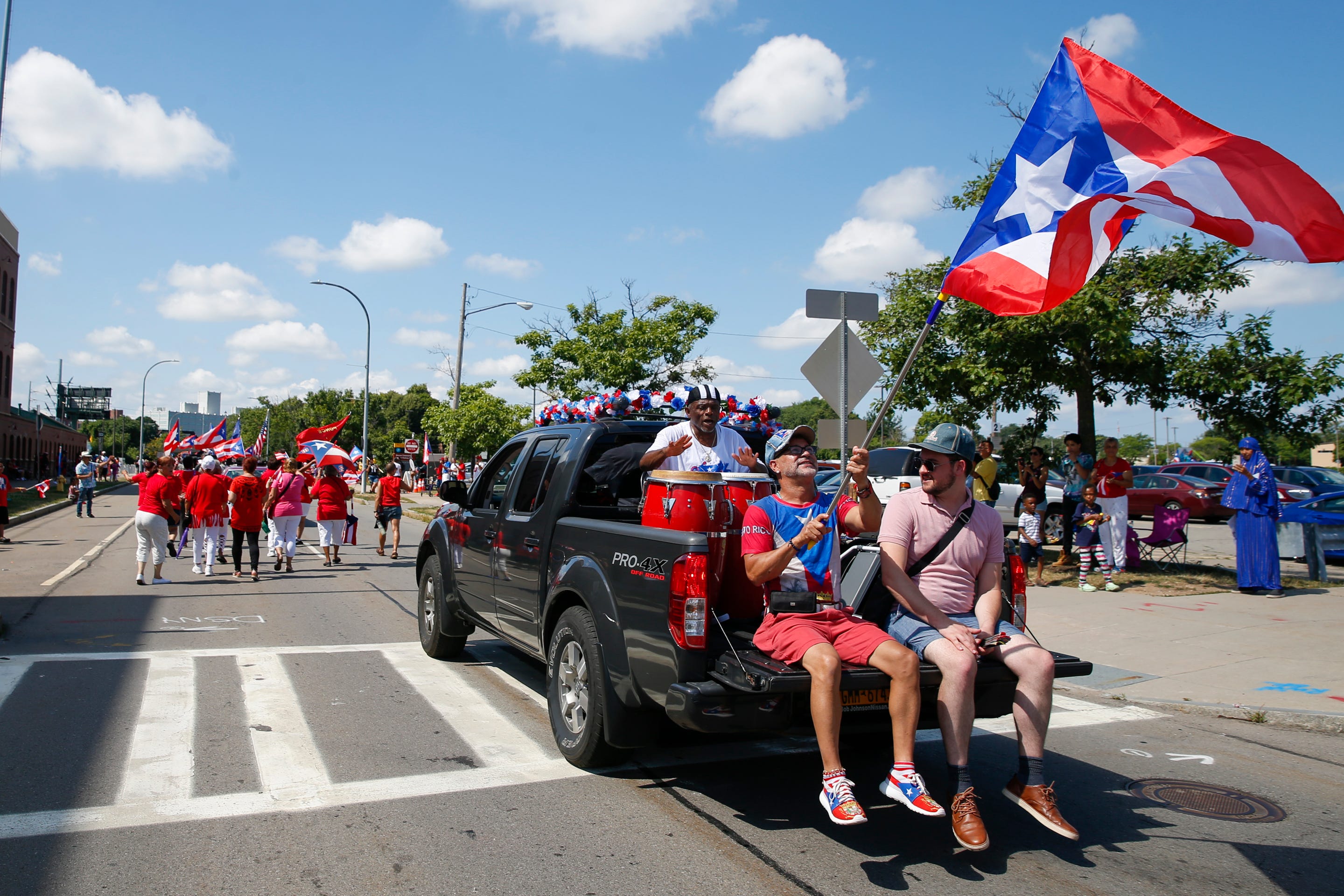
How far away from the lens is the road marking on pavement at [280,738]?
15.6ft

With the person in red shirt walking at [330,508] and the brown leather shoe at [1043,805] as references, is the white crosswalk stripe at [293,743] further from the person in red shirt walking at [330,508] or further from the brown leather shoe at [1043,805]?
the person in red shirt walking at [330,508]

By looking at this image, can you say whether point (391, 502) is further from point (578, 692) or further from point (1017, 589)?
point (1017, 589)

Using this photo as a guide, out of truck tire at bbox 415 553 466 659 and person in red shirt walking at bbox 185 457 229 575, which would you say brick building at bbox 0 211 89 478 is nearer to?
person in red shirt walking at bbox 185 457 229 575

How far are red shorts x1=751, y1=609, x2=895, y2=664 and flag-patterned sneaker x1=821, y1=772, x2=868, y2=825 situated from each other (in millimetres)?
528

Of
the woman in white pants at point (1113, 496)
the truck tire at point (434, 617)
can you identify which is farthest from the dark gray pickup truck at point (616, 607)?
the woman in white pants at point (1113, 496)

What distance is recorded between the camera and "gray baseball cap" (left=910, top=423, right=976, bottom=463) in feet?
15.3

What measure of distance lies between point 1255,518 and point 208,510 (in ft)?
45.9

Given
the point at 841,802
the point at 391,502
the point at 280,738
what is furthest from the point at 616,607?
the point at 391,502

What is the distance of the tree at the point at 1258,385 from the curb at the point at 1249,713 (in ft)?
22.7

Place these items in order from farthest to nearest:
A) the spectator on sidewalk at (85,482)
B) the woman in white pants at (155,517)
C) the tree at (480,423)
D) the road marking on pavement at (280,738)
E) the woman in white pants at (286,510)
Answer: the tree at (480,423) → the spectator on sidewalk at (85,482) → the woman in white pants at (286,510) → the woman in white pants at (155,517) → the road marking on pavement at (280,738)

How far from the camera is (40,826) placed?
412 cm

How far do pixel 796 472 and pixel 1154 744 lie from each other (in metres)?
3.36

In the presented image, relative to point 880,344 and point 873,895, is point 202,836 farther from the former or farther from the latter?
point 880,344

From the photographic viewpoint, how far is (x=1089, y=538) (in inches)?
505
